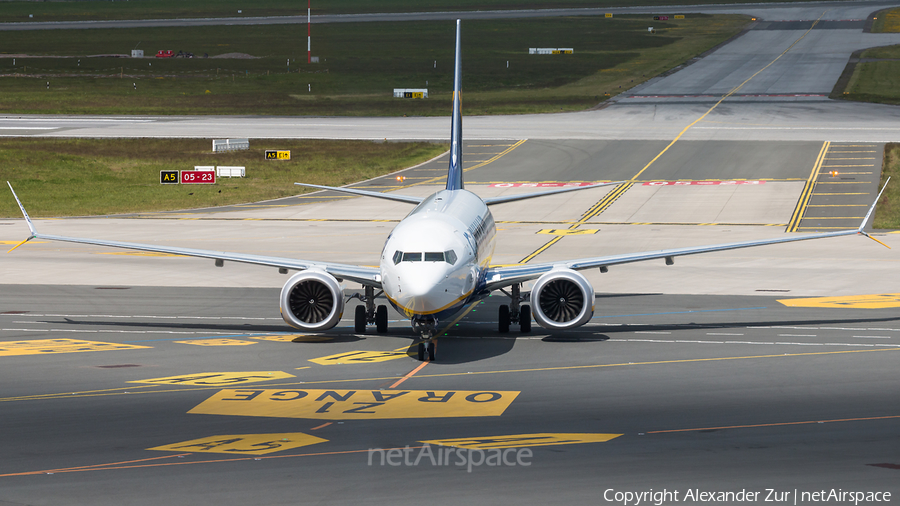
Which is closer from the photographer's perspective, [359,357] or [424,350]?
[424,350]

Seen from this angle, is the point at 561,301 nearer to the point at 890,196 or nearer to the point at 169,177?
the point at 890,196

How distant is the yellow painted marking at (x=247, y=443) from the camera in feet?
68.3

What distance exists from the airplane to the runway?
3.39 feet

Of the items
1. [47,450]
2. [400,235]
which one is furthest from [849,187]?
[47,450]

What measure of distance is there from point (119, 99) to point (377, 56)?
44.1 metres

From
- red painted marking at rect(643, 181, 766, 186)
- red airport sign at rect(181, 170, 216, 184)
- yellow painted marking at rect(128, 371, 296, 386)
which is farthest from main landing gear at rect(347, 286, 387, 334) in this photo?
red airport sign at rect(181, 170, 216, 184)

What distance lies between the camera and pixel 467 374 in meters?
28.0

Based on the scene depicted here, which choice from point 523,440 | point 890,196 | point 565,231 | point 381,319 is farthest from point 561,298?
point 890,196

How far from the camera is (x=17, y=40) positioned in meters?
192

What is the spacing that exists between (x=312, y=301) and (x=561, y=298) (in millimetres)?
7761

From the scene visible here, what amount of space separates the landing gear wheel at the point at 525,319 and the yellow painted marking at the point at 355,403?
28.3 ft

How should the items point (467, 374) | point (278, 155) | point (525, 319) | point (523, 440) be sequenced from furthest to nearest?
point (278, 155) → point (525, 319) → point (467, 374) → point (523, 440)

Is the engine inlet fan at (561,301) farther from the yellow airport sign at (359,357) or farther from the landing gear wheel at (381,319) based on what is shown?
the landing gear wheel at (381,319)

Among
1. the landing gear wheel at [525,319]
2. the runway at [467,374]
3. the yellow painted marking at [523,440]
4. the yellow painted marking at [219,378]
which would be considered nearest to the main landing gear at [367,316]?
the runway at [467,374]
